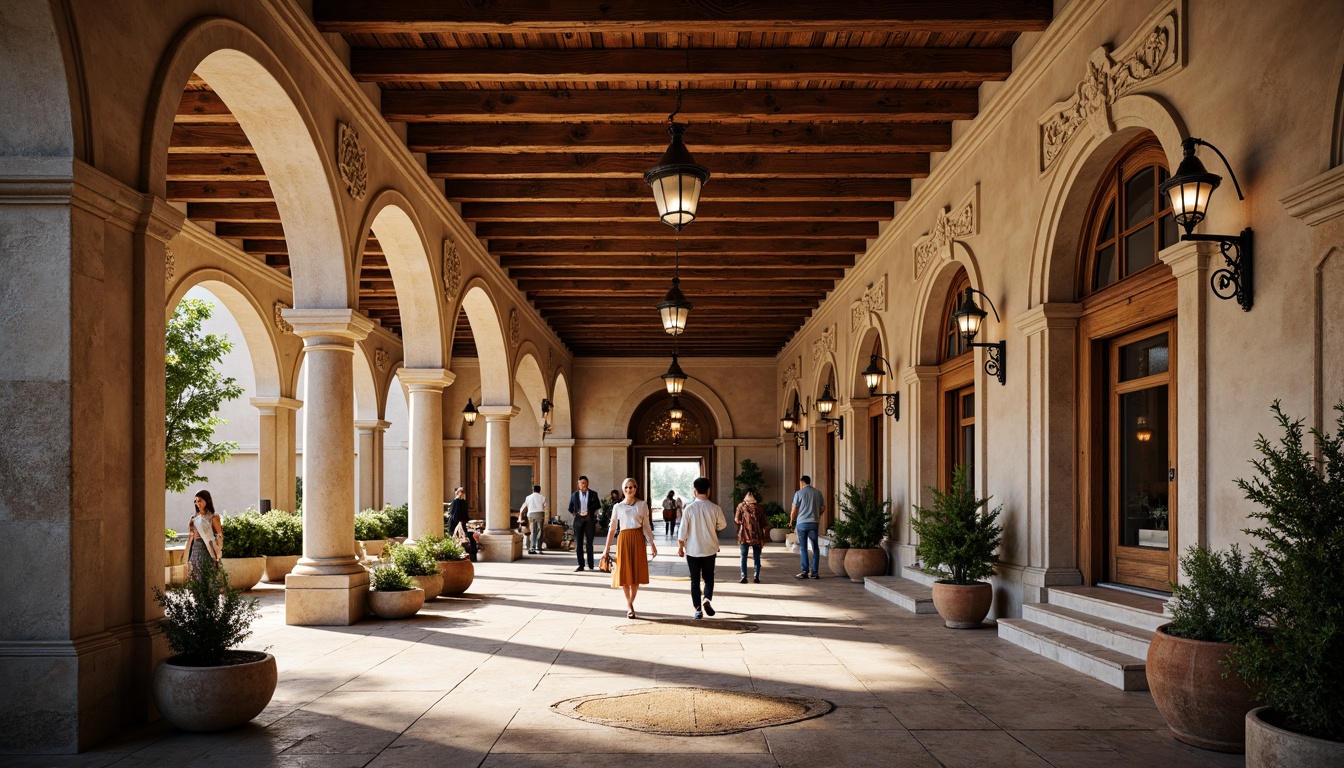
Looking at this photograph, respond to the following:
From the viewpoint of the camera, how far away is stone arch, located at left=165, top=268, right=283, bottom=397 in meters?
15.9

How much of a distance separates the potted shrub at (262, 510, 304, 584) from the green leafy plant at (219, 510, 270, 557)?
0.44 ft

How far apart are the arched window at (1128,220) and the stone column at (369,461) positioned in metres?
18.7

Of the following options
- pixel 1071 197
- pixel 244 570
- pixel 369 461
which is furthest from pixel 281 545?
pixel 1071 197

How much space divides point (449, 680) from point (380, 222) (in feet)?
20.1

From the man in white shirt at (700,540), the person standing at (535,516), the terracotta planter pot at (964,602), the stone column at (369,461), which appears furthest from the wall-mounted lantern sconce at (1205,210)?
the stone column at (369,461)

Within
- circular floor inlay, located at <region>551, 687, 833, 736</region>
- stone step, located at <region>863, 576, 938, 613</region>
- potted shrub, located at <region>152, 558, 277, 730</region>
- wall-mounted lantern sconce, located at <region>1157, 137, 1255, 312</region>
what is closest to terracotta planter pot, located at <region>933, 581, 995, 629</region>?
stone step, located at <region>863, 576, 938, 613</region>

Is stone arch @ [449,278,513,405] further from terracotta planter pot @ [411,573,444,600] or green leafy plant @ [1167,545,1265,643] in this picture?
green leafy plant @ [1167,545,1265,643]

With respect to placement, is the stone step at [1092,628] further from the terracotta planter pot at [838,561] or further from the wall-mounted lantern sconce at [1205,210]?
the terracotta planter pot at [838,561]

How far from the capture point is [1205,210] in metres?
5.85

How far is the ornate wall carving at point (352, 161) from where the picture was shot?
9.02 meters

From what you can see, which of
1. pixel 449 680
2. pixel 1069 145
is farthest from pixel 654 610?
pixel 1069 145

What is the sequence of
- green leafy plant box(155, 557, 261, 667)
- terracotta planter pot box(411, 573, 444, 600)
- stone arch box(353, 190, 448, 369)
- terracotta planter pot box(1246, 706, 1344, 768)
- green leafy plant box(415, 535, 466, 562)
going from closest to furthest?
terracotta planter pot box(1246, 706, 1344, 768) < green leafy plant box(155, 557, 261, 667) < stone arch box(353, 190, 448, 369) < terracotta planter pot box(411, 573, 444, 600) < green leafy plant box(415, 535, 466, 562)

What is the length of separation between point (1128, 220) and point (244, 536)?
11541 millimetres

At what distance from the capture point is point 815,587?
13.9 m
